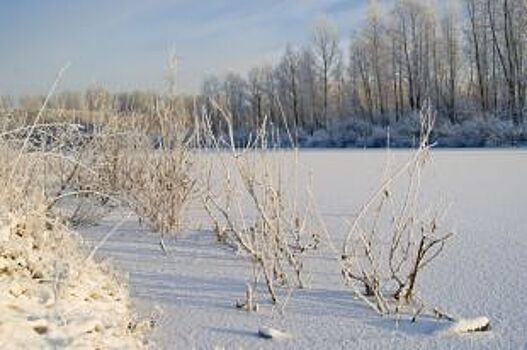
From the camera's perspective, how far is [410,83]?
41.1 m

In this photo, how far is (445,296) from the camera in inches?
160

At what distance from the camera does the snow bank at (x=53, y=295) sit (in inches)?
119

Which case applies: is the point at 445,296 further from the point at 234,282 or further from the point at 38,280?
the point at 38,280

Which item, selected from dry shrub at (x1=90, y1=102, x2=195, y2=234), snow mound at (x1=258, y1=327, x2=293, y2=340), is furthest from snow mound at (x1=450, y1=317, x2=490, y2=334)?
dry shrub at (x1=90, y1=102, x2=195, y2=234)

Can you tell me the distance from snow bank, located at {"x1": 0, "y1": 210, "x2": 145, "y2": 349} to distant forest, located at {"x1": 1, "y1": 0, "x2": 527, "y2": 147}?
25.1 m

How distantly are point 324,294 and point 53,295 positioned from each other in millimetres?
1723

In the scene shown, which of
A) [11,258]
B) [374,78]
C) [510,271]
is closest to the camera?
[11,258]

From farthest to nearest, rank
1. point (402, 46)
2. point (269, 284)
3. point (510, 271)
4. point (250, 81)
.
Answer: point (250, 81) < point (402, 46) < point (510, 271) < point (269, 284)

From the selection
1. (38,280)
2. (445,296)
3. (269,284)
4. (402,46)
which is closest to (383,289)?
(445,296)

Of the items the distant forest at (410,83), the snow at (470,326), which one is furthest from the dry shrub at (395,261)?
the distant forest at (410,83)

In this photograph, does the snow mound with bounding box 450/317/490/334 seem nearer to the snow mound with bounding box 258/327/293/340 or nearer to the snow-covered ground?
the snow-covered ground

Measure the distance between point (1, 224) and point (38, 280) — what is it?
36 centimetres

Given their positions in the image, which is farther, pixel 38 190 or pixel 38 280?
pixel 38 190

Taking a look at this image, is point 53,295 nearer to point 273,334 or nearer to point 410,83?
point 273,334
